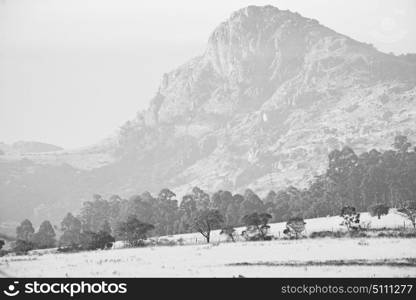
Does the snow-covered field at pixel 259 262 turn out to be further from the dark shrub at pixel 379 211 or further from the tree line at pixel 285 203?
the tree line at pixel 285 203

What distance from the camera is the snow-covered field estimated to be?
5116cm

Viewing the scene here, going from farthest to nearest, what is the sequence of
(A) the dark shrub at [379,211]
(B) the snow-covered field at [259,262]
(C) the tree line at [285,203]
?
(C) the tree line at [285,203] → (A) the dark shrub at [379,211] → (B) the snow-covered field at [259,262]

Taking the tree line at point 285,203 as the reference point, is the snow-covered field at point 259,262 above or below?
→ below

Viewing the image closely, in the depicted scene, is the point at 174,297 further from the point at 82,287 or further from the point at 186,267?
the point at 186,267

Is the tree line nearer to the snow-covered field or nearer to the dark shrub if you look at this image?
the dark shrub

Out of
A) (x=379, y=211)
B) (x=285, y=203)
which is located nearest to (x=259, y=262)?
(x=379, y=211)

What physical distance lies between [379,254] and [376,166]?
420 ft

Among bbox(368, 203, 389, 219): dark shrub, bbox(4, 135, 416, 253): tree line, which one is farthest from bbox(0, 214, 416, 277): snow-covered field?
bbox(4, 135, 416, 253): tree line

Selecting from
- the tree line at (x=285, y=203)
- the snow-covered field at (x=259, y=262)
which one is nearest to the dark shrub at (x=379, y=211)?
the tree line at (x=285, y=203)

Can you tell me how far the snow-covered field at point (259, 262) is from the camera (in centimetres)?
5116

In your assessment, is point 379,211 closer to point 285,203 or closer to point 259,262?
point 285,203

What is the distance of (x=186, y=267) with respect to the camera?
5672 centimetres

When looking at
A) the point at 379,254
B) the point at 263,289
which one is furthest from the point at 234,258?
the point at 263,289

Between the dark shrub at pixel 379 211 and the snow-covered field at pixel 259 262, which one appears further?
the dark shrub at pixel 379 211
